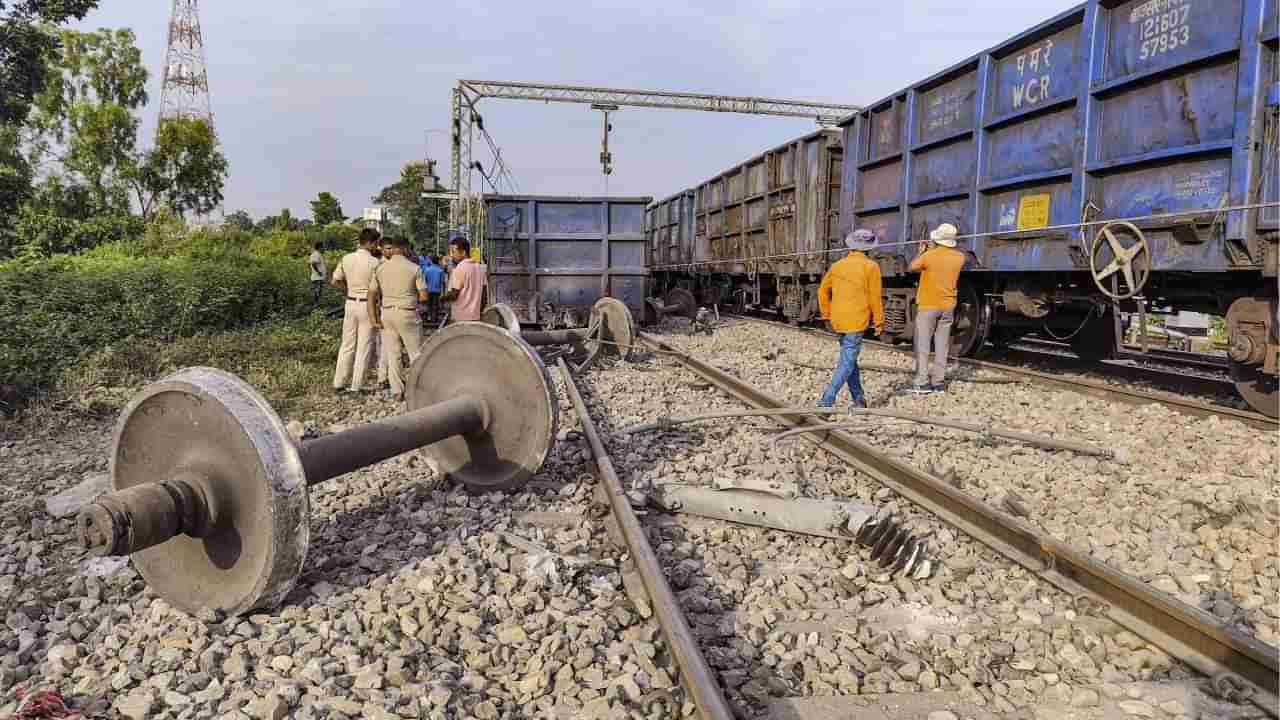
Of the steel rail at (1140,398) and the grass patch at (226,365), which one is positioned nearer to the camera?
the steel rail at (1140,398)

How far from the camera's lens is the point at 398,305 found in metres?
7.26

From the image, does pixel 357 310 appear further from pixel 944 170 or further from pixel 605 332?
pixel 944 170

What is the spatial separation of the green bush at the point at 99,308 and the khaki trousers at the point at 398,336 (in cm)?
301

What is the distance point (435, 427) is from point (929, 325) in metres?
5.43

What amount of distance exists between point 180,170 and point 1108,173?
38.7 meters

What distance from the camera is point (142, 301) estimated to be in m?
10.9

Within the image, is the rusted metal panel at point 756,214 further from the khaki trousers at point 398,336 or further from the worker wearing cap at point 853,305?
the khaki trousers at point 398,336

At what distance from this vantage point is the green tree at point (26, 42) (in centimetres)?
1486

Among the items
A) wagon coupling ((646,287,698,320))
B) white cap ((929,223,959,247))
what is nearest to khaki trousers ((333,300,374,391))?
white cap ((929,223,959,247))

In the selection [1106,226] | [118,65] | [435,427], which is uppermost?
[118,65]

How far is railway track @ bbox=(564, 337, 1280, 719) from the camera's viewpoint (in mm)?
2354

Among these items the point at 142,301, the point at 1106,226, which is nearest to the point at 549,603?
the point at 1106,226

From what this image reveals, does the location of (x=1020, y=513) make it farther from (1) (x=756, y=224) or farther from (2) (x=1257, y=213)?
(1) (x=756, y=224)

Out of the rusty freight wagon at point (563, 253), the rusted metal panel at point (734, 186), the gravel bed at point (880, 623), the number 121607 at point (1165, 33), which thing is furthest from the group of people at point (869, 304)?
the rusted metal panel at point (734, 186)
